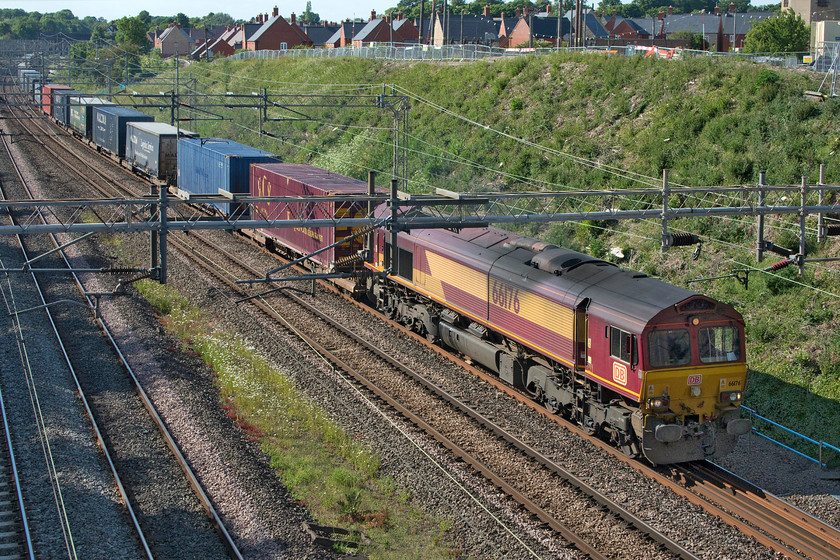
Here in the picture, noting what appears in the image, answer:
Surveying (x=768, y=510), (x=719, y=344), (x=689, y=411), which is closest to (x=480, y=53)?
(x=719, y=344)

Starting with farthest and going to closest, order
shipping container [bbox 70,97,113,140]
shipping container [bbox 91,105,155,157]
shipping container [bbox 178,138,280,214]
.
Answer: shipping container [bbox 70,97,113,140] → shipping container [bbox 91,105,155,157] → shipping container [bbox 178,138,280,214]

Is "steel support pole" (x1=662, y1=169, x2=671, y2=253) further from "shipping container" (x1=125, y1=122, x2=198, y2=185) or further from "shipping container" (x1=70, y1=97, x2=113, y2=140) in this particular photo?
"shipping container" (x1=70, y1=97, x2=113, y2=140)

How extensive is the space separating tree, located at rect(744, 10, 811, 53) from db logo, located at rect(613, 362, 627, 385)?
4246 centimetres

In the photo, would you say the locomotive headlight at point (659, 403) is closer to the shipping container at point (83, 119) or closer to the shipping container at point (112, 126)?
the shipping container at point (112, 126)

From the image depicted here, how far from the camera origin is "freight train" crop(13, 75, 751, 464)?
15.1 m

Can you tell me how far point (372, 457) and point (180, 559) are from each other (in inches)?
179

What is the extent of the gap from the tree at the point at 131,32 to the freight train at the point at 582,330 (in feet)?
347

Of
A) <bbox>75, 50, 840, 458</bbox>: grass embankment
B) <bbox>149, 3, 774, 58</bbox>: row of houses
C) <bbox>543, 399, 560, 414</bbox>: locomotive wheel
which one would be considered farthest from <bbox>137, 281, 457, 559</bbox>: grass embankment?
<bbox>149, 3, 774, 58</bbox>: row of houses

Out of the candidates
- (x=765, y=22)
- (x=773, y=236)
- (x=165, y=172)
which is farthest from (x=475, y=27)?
(x=773, y=236)

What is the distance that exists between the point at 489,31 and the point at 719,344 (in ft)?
301

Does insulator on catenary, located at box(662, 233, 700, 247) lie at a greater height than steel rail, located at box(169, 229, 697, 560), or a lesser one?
greater

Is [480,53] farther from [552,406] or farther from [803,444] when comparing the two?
[803,444]

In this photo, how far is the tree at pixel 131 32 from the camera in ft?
387

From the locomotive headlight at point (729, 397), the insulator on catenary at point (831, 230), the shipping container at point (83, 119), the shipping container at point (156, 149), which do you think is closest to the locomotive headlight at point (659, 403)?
the locomotive headlight at point (729, 397)
